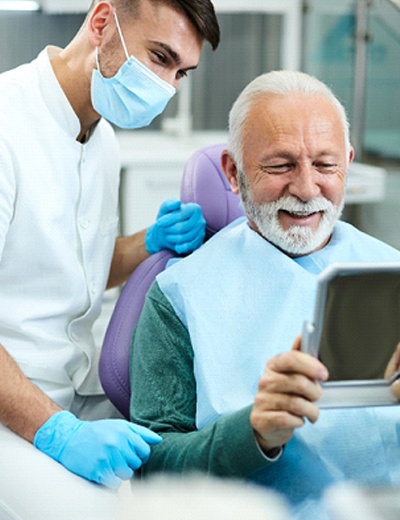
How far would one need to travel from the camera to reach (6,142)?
1.67m

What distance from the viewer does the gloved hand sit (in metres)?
1.79

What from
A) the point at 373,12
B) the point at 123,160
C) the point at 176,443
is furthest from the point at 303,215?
the point at 373,12

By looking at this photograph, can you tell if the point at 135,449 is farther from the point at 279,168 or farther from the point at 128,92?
the point at 128,92

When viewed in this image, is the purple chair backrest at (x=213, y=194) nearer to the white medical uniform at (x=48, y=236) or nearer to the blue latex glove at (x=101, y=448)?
the white medical uniform at (x=48, y=236)

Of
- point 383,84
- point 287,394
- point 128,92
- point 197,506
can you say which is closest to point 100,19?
point 128,92

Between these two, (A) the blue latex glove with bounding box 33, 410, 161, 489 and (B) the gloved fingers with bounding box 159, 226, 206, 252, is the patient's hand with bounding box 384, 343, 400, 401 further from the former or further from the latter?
(B) the gloved fingers with bounding box 159, 226, 206, 252

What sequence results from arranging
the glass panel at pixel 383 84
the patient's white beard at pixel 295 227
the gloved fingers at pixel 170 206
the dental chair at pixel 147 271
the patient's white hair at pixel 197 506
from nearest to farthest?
1. the patient's white hair at pixel 197 506
2. the patient's white beard at pixel 295 227
3. the dental chair at pixel 147 271
4. the gloved fingers at pixel 170 206
5. the glass panel at pixel 383 84

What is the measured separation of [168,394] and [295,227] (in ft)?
1.29

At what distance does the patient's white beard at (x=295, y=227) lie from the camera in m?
1.54

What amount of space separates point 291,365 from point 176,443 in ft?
1.42

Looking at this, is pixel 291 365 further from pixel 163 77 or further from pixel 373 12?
pixel 373 12

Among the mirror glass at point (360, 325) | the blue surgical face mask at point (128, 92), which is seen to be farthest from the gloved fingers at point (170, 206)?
the mirror glass at point (360, 325)

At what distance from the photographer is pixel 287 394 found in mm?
1071

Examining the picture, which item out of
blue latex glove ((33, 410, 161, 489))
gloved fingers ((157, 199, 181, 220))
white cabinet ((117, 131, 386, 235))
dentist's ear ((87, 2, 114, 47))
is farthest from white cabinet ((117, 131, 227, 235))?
blue latex glove ((33, 410, 161, 489))
